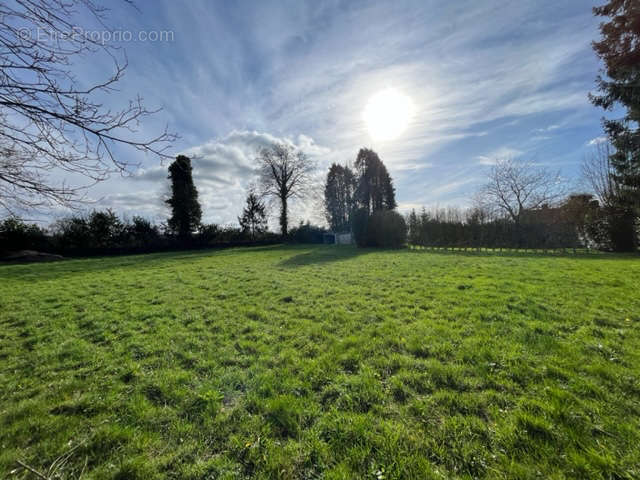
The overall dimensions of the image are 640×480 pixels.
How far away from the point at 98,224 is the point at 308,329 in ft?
84.9

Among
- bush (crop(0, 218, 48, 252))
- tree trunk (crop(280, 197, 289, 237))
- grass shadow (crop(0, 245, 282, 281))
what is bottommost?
grass shadow (crop(0, 245, 282, 281))

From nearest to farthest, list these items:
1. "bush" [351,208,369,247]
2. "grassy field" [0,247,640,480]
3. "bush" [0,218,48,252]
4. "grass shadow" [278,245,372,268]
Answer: "grassy field" [0,247,640,480], "grass shadow" [278,245,372,268], "bush" [0,218,48,252], "bush" [351,208,369,247]

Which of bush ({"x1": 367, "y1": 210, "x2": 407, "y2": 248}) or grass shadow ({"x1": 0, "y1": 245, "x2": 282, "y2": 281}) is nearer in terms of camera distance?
grass shadow ({"x1": 0, "y1": 245, "x2": 282, "y2": 281})

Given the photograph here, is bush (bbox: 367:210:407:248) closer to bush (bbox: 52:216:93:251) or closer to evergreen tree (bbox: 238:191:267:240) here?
evergreen tree (bbox: 238:191:267:240)

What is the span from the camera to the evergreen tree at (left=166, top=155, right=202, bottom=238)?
23.3 m

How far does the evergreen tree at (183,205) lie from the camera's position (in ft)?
76.4

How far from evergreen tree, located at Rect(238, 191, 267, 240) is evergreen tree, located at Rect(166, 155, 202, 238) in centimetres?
544

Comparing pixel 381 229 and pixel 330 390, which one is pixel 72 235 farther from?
pixel 330 390

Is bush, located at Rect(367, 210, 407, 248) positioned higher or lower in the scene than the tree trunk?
lower

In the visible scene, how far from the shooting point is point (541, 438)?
168 cm

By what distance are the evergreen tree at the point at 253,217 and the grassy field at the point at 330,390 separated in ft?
77.8

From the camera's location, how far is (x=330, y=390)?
2.32 meters

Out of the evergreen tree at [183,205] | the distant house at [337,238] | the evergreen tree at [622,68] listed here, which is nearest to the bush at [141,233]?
the evergreen tree at [183,205]

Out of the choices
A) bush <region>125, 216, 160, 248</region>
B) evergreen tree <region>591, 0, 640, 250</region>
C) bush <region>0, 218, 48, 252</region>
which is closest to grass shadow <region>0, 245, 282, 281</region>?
bush <region>0, 218, 48, 252</region>
